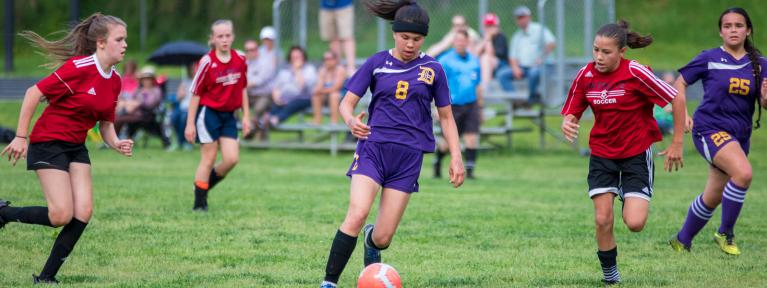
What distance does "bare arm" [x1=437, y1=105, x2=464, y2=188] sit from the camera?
625 cm

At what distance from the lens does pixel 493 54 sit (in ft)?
64.2

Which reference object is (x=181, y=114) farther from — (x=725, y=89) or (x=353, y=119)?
(x=353, y=119)

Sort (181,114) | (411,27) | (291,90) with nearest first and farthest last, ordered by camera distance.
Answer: (411,27), (291,90), (181,114)

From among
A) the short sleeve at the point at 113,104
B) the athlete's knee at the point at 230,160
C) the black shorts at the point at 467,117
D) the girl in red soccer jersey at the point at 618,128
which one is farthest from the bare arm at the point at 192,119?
the black shorts at the point at 467,117

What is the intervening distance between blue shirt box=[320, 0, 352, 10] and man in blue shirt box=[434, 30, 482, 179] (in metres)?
4.61

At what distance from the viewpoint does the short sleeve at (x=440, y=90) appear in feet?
21.2

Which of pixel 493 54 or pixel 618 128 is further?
pixel 493 54

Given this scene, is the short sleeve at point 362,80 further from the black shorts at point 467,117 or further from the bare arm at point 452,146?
the black shorts at point 467,117

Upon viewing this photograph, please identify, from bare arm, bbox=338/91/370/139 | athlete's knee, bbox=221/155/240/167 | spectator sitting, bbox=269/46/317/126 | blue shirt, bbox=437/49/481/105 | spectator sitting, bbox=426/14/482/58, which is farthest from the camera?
spectator sitting, bbox=269/46/317/126

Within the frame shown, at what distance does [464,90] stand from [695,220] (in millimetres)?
6559

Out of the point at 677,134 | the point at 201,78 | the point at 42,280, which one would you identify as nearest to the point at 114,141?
the point at 42,280

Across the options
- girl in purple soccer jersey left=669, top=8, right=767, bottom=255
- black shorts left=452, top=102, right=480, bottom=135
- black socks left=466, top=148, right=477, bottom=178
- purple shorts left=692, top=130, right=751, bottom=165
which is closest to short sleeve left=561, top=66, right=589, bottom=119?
girl in purple soccer jersey left=669, top=8, right=767, bottom=255

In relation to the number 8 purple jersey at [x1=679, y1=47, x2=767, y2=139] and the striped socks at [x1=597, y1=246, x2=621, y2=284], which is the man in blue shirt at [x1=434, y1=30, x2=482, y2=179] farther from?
the striped socks at [x1=597, y1=246, x2=621, y2=284]

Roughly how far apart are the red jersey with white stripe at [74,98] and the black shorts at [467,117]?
8.31 m
